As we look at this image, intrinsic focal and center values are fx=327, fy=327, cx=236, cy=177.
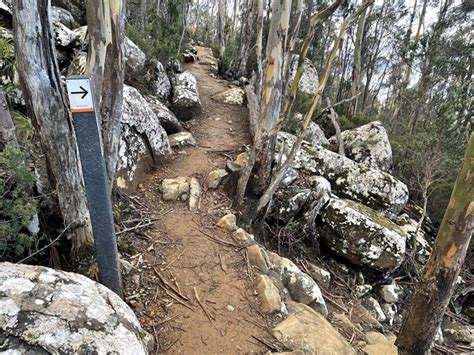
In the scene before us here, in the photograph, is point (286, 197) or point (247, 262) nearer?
point (247, 262)

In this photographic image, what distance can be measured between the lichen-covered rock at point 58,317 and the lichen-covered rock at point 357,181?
193 inches

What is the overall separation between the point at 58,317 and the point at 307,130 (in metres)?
7.18

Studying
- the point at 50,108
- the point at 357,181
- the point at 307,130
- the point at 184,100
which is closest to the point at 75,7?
the point at 184,100

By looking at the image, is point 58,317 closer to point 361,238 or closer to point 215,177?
point 215,177

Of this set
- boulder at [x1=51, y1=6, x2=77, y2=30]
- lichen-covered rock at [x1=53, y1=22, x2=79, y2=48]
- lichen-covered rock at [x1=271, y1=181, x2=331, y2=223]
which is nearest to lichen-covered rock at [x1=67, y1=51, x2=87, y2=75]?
lichen-covered rock at [x1=53, y1=22, x2=79, y2=48]

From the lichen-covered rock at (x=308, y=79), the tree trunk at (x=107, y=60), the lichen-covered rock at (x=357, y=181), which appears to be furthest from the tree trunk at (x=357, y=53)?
the tree trunk at (x=107, y=60)

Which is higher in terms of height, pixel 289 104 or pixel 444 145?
pixel 289 104

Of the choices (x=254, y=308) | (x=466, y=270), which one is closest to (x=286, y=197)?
(x=254, y=308)

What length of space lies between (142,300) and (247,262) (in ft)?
3.84

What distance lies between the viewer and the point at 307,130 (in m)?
8.07

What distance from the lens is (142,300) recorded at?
9.12ft

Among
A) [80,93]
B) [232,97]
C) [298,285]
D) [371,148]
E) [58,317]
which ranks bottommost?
[298,285]

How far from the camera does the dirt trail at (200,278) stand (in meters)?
2.59

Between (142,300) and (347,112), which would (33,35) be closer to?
(142,300)
